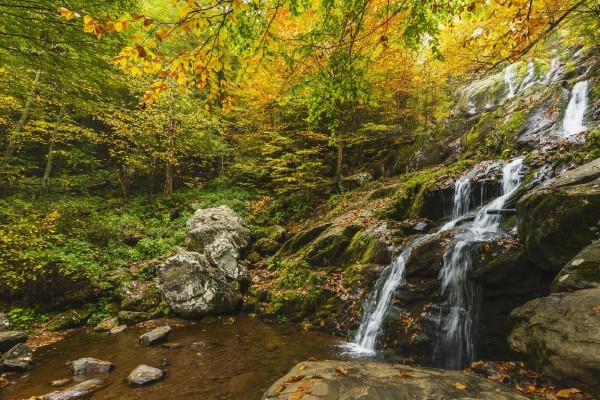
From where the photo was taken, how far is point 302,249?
1091cm

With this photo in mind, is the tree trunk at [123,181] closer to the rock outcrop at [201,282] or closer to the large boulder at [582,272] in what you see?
the rock outcrop at [201,282]

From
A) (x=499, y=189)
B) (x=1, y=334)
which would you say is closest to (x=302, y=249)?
(x=499, y=189)

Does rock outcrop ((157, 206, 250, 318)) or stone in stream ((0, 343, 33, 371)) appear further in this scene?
rock outcrop ((157, 206, 250, 318))

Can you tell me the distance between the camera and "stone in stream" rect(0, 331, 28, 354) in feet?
20.1

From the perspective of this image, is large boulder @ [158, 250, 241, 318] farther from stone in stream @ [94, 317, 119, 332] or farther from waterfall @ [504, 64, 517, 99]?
waterfall @ [504, 64, 517, 99]

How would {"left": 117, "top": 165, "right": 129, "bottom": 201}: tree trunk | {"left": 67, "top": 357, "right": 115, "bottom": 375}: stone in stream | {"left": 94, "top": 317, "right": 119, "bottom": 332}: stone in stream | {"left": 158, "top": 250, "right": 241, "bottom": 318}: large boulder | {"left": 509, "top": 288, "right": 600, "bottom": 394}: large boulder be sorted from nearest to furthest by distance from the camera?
{"left": 509, "top": 288, "right": 600, "bottom": 394}: large boulder → {"left": 67, "top": 357, "right": 115, "bottom": 375}: stone in stream → {"left": 94, "top": 317, "right": 119, "bottom": 332}: stone in stream → {"left": 158, "top": 250, "right": 241, "bottom": 318}: large boulder → {"left": 117, "top": 165, "right": 129, "bottom": 201}: tree trunk

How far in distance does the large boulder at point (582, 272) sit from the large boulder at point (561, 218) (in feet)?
1.08

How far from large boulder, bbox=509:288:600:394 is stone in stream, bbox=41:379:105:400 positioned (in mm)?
6077

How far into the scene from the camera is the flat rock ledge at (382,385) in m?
3.43

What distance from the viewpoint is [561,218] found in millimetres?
4848

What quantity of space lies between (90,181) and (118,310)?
38.7ft

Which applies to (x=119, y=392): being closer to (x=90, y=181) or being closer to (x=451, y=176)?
(x=451, y=176)

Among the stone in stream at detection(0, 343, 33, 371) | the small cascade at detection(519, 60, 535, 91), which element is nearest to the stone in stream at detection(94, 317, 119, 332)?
the stone in stream at detection(0, 343, 33, 371)

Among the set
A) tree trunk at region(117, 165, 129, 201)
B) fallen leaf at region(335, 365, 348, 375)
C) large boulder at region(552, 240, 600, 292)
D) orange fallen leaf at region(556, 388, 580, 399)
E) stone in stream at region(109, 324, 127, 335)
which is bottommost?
stone in stream at region(109, 324, 127, 335)
